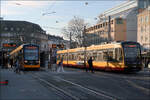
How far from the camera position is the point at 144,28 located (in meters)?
88.3

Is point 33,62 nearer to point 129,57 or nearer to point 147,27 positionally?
point 129,57

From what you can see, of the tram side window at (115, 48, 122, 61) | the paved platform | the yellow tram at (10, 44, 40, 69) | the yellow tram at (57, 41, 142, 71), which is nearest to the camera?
the paved platform

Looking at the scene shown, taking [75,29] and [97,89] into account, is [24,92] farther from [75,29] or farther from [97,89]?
[75,29]

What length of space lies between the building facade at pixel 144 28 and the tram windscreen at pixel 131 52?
61192mm

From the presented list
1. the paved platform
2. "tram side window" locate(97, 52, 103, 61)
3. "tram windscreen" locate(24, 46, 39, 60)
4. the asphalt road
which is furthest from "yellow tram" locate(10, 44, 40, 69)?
the paved platform

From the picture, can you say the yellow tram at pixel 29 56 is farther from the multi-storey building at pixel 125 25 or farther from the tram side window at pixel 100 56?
the multi-storey building at pixel 125 25

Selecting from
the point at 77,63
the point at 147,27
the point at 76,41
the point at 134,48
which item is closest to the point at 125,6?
the point at 147,27

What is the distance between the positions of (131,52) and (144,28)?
66.4 m

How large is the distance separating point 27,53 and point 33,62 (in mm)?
1295

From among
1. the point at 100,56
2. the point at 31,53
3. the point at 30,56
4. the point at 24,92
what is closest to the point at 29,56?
the point at 30,56

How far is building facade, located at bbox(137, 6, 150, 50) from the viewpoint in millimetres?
86062

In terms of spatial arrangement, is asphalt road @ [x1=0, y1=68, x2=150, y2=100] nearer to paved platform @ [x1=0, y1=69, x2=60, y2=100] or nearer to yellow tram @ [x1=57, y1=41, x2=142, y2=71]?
paved platform @ [x1=0, y1=69, x2=60, y2=100]

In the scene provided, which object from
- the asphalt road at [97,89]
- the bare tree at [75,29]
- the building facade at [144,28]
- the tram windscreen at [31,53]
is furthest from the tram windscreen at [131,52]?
the building facade at [144,28]

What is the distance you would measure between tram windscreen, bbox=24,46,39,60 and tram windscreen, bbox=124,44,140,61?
12330 mm
